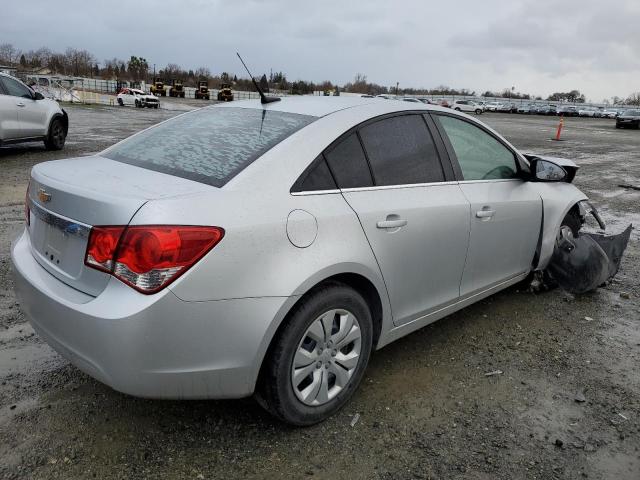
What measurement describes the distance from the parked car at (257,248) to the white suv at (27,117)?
28.1 feet

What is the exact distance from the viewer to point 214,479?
233cm

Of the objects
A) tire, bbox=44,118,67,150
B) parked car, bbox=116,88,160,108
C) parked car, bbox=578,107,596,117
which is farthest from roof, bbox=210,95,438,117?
parked car, bbox=578,107,596,117

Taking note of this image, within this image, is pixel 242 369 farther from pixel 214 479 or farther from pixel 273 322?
pixel 214 479

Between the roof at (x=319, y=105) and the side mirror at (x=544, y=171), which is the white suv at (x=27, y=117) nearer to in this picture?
the roof at (x=319, y=105)

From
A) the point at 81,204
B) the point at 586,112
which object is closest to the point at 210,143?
the point at 81,204

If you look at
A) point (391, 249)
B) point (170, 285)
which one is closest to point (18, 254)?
point (170, 285)

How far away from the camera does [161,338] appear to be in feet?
7.00

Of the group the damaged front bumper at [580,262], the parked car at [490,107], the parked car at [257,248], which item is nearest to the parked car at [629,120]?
the parked car at [490,107]

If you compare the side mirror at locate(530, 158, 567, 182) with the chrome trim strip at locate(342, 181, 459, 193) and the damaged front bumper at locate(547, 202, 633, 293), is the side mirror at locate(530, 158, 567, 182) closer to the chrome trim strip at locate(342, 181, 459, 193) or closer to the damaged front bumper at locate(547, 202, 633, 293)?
the damaged front bumper at locate(547, 202, 633, 293)

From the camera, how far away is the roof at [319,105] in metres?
3.10

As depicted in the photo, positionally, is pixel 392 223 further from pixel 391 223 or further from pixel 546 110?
pixel 546 110

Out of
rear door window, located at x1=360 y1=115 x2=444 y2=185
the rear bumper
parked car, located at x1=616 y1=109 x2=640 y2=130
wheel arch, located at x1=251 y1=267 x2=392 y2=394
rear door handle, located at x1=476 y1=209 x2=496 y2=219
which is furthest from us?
parked car, located at x1=616 y1=109 x2=640 y2=130

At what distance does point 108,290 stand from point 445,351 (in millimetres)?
2303

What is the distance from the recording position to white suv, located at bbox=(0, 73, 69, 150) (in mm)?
10297
